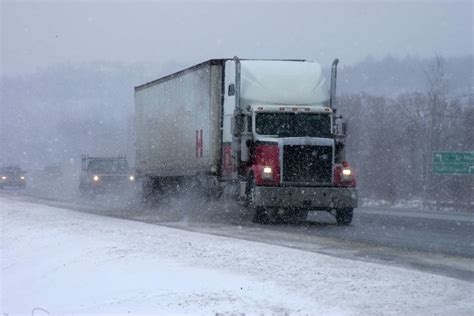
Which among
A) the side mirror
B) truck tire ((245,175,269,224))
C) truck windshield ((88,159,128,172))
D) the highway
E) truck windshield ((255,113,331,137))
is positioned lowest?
the highway

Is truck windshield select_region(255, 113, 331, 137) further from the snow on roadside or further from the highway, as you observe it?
the snow on roadside

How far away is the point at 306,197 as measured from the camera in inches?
784

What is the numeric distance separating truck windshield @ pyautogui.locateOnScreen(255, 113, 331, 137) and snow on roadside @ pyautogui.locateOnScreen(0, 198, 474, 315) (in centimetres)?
548

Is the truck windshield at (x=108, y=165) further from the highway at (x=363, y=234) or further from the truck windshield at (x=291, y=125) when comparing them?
the truck windshield at (x=291, y=125)

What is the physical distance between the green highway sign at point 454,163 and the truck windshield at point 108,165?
14710 mm

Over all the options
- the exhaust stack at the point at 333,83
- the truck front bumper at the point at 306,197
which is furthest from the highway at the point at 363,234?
the exhaust stack at the point at 333,83

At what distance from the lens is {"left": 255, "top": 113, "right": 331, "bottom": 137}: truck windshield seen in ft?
67.7

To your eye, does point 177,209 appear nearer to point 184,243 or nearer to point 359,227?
point 359,227

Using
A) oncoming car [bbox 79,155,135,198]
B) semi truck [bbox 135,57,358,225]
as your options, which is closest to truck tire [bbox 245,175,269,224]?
semi truck [bbox 135,57,358,225]

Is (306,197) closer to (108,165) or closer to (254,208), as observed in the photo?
(254,208)

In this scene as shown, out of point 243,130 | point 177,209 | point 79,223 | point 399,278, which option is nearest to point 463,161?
point 177,209

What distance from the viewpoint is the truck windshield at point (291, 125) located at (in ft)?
67.7

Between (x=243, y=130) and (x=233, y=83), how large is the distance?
4.90 ft

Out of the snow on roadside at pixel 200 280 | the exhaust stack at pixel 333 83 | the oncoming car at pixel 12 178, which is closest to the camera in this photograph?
the snow on roadside at pixel 200 280
